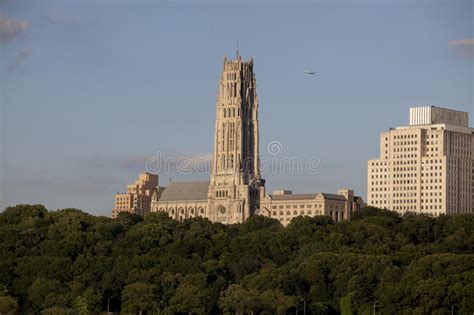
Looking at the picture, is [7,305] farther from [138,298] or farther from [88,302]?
[138,298]

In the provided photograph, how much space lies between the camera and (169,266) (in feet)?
635

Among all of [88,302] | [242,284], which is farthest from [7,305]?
[242,284]

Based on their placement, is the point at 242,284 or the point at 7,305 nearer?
the point at 7,305

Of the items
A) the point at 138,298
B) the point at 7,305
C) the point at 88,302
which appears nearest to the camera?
the point at 7,305

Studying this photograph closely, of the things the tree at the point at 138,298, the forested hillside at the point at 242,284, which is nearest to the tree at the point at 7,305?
the forested hillside at the point at 242,284

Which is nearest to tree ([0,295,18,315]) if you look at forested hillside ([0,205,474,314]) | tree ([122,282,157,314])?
forested hillside ([0,205,474,314])

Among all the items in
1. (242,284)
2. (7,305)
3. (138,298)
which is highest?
(242,284)

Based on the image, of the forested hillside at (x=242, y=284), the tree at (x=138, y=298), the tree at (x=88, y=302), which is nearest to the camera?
the forested hillside at (x=242, y=284)

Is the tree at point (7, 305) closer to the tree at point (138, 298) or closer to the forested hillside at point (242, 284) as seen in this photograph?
the forested hillside at point (242, 284)

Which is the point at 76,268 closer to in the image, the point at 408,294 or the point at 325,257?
the point at 325,257

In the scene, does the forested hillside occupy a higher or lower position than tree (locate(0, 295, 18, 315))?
higher

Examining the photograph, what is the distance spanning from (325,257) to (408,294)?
19.1m

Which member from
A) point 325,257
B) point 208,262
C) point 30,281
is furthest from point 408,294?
point 30,281

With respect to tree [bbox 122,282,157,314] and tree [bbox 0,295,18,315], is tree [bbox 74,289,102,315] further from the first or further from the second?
tree [bbox 0,295,18,315]
